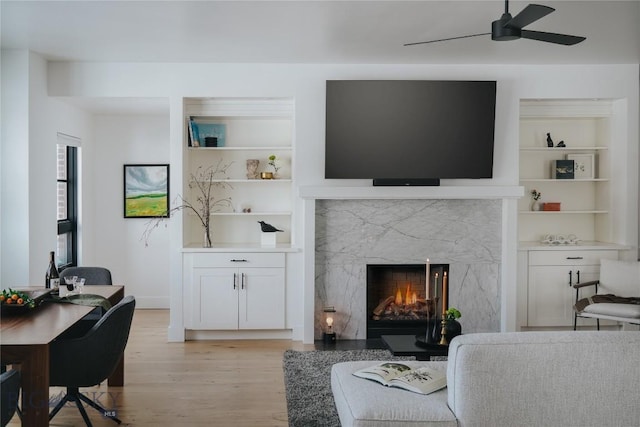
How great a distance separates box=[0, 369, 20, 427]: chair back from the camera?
7.82ft

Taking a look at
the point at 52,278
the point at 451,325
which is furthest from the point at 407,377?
the point at 52,278

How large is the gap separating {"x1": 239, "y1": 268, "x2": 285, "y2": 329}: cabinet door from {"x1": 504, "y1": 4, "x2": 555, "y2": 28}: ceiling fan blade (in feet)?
10.7

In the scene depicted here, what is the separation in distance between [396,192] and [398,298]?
3.53ft

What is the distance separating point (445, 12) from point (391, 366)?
237cm

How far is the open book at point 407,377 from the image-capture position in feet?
9.68

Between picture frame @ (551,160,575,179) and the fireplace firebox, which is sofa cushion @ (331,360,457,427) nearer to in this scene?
the fireplace firebox

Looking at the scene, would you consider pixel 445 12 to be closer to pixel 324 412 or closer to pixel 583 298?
pixel 324 412

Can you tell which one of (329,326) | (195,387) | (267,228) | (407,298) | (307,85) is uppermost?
(307,85)

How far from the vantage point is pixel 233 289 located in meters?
5.80

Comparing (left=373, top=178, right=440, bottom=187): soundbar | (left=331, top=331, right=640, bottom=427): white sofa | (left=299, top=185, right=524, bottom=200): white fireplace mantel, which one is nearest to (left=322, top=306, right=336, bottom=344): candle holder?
(left=299, top=185, right=524, bottom=200): white fireplace mantel

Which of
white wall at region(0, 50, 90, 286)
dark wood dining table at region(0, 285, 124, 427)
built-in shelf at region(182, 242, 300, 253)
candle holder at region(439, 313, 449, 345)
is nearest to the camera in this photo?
dark wood dining table at region(0, 285, 124, 427)

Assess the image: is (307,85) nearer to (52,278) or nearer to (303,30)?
(303,30)

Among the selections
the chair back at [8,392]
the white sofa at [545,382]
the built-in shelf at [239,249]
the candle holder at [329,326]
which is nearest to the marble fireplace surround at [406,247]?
the candle holder at [329,326]

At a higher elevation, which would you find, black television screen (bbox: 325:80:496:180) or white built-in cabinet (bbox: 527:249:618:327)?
black television screen (bbox: 325:80:496:180)
